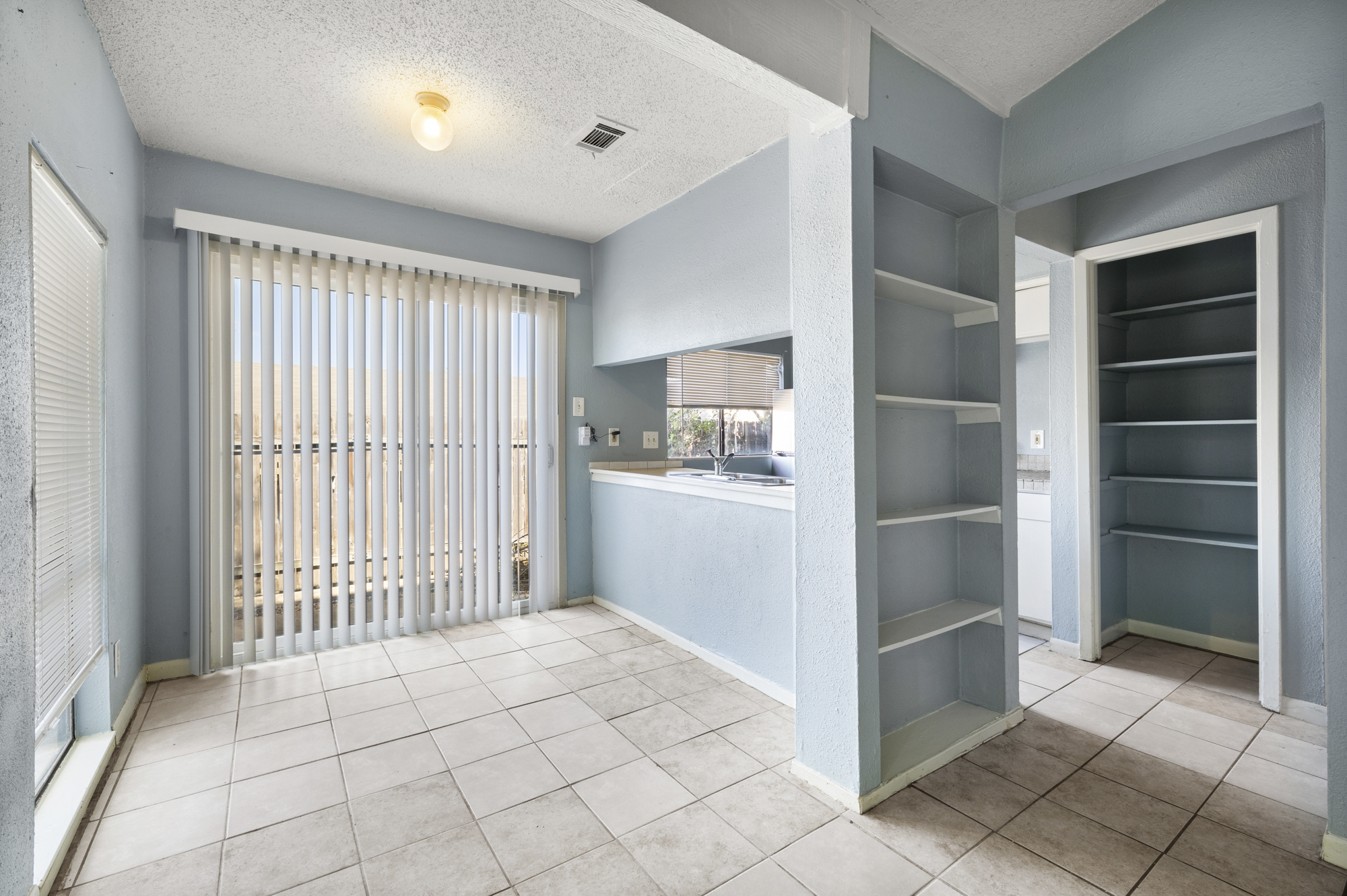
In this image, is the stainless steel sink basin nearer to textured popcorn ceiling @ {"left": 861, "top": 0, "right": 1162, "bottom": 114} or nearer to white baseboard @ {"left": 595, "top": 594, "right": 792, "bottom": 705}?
white baseboard @ {"left": 595, "top": 594, "right": 792, "bottom": 705}

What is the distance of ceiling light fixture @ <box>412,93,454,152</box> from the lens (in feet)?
7.86

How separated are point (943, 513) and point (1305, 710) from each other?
→ 72.8 inches

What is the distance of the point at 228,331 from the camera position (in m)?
3.05

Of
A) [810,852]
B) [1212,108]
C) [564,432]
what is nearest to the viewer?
[810,852]

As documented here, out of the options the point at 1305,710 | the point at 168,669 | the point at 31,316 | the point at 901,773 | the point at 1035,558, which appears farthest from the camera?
the point at 1035,558

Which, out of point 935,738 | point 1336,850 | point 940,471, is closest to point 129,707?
point 935,738

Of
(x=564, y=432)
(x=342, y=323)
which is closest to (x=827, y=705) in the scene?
(x=564, y=432)

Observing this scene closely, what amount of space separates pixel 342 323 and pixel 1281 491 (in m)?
4.52

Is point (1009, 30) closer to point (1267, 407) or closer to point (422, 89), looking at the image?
point (1267, 407)

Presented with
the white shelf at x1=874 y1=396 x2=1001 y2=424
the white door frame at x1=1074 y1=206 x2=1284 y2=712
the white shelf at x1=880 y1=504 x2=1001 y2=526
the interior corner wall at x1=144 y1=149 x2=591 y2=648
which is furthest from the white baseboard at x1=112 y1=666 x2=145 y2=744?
the white door frame at x1=1074 y1=206 x2=1284 y2=712

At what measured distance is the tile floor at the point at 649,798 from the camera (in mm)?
1642

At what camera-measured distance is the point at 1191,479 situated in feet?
10.5

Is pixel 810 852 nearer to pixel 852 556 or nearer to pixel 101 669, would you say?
pixel 852 556

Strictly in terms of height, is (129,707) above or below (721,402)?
below
